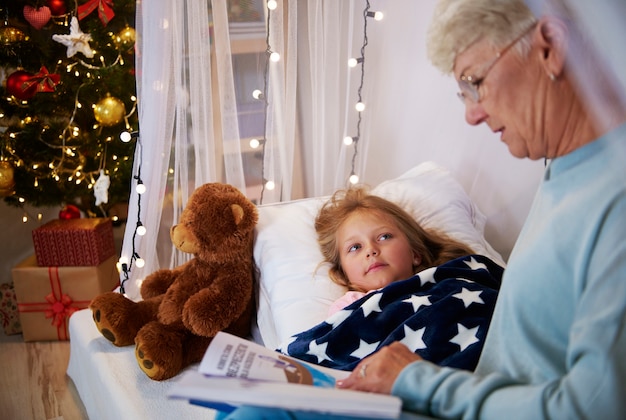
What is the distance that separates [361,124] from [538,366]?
1.42m

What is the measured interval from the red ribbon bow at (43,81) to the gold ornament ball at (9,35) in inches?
6.2

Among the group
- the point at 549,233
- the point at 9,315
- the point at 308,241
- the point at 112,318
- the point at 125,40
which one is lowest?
the point at 9,315

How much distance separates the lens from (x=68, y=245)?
2459 mm

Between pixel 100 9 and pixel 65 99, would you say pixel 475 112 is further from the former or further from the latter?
pixel 65 99

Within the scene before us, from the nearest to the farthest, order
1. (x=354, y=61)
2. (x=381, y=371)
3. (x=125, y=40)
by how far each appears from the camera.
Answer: (x=381, y=371), (x=354, y=61), (x=125, y=40)

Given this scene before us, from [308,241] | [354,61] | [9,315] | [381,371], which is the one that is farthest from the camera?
[9,315]

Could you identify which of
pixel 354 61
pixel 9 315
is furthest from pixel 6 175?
pixel 354 61

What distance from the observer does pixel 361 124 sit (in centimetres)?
220

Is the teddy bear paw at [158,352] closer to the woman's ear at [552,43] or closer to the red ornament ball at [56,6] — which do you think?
the woman's ear at [552,43]

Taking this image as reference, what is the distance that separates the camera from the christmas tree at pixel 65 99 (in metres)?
2.38

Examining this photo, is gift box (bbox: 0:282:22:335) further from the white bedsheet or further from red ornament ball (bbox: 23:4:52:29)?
red ornament ball (bbox: 23:4:52:29)

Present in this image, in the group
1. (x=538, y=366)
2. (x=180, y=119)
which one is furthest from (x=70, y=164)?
(x=538, y=366)

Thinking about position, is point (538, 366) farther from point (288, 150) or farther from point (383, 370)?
point (288, 150)

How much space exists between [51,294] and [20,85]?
2.68 feet
